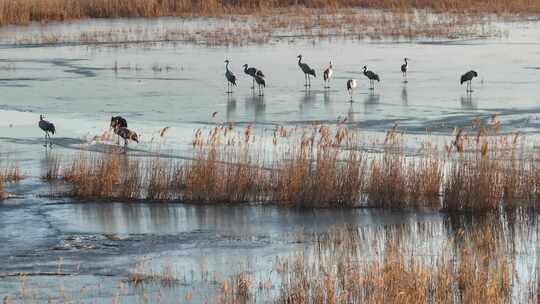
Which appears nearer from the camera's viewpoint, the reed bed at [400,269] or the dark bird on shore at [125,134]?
the reed bed at [400,269]

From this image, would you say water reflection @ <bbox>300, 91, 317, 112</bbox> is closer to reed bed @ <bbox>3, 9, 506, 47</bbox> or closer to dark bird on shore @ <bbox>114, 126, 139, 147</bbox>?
dark bird on shore @ <bbox>114, 126, 139, 147</bbox>

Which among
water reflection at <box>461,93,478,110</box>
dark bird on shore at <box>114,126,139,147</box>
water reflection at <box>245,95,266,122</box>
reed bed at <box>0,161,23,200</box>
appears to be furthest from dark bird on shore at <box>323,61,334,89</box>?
reed bed at <box>0,161,23,200</box>

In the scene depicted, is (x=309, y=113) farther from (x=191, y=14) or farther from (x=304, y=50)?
(x=191, y=14)

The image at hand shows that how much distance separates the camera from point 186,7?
45.0 m

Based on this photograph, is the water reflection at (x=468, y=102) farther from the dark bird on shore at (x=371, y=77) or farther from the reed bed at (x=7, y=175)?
the reed bed at (x=7, y=175)

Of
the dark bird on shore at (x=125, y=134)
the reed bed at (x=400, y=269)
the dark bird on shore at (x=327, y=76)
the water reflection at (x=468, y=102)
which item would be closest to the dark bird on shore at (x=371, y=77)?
the dark bird on shore at (x=327, y=76)

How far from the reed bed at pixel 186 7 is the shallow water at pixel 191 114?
13.4 feet

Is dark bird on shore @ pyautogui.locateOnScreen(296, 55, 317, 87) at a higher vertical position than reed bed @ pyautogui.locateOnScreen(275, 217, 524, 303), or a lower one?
higher

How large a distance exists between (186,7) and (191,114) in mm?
26017

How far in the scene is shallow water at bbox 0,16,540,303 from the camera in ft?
33.0

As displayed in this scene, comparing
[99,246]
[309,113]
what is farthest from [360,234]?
[309,113]

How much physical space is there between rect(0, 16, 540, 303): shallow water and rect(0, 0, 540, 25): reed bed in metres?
4.10

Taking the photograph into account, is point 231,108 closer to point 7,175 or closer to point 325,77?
point 325,77

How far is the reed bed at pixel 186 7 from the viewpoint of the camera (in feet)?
137
